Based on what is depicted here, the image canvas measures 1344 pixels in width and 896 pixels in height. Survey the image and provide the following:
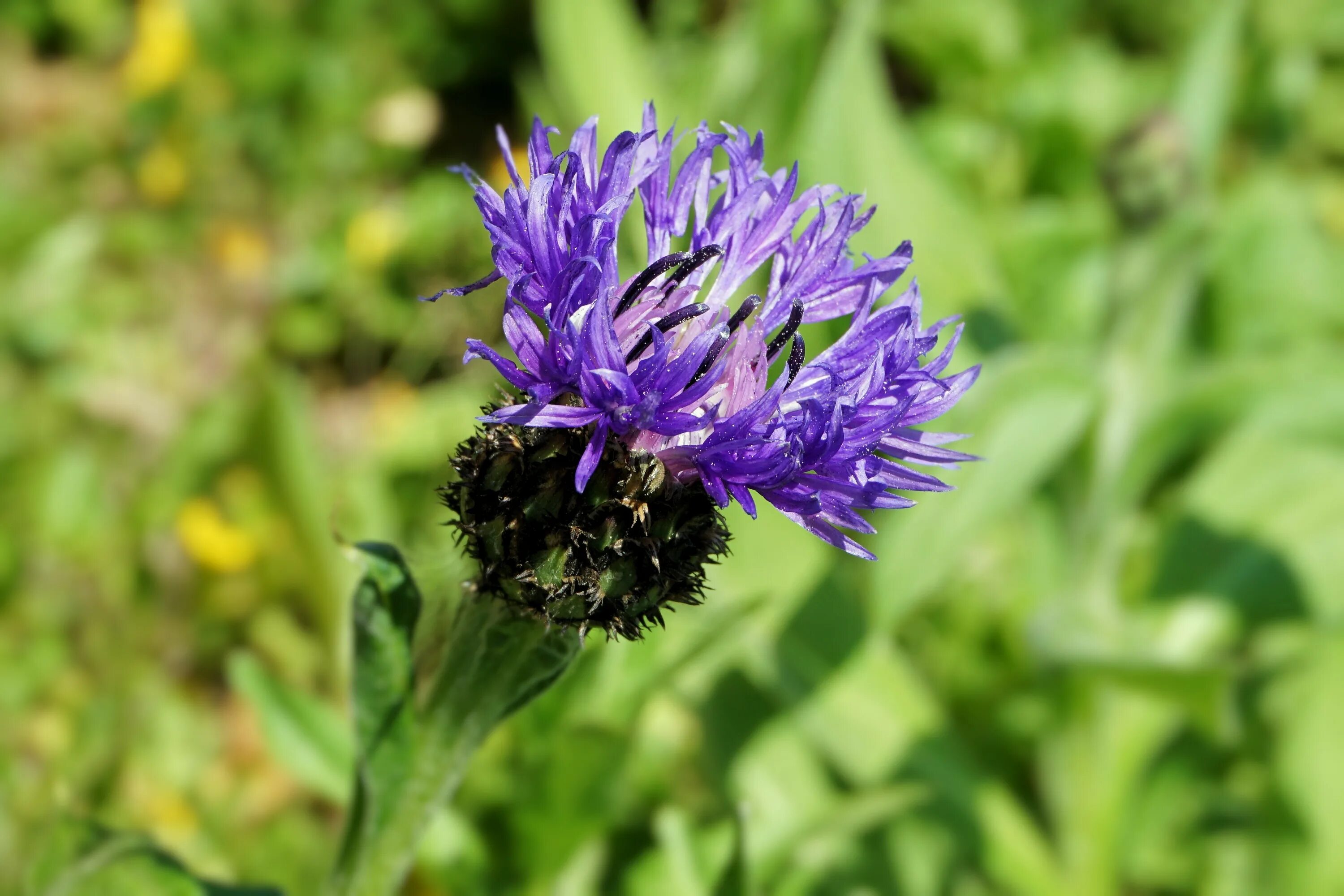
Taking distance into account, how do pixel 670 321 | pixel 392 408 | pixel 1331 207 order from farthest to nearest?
1. pixel 1331 207
2. pixel 392 408
3. pixel 670 321

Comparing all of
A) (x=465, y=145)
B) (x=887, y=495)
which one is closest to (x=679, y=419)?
(x=887, y=495)

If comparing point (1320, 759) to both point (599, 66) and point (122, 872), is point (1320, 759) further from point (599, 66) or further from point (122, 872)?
point (122, 872)

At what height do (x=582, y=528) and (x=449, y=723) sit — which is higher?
(x=582, y=528)

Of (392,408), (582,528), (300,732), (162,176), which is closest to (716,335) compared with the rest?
(582,528)

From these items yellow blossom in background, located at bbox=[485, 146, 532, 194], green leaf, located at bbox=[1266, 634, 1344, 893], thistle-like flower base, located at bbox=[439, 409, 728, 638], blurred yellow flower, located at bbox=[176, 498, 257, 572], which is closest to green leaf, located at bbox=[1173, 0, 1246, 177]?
green leaf, located at bbox=[1266, 634, 1344, 893]

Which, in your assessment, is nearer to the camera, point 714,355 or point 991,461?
point 714,355
